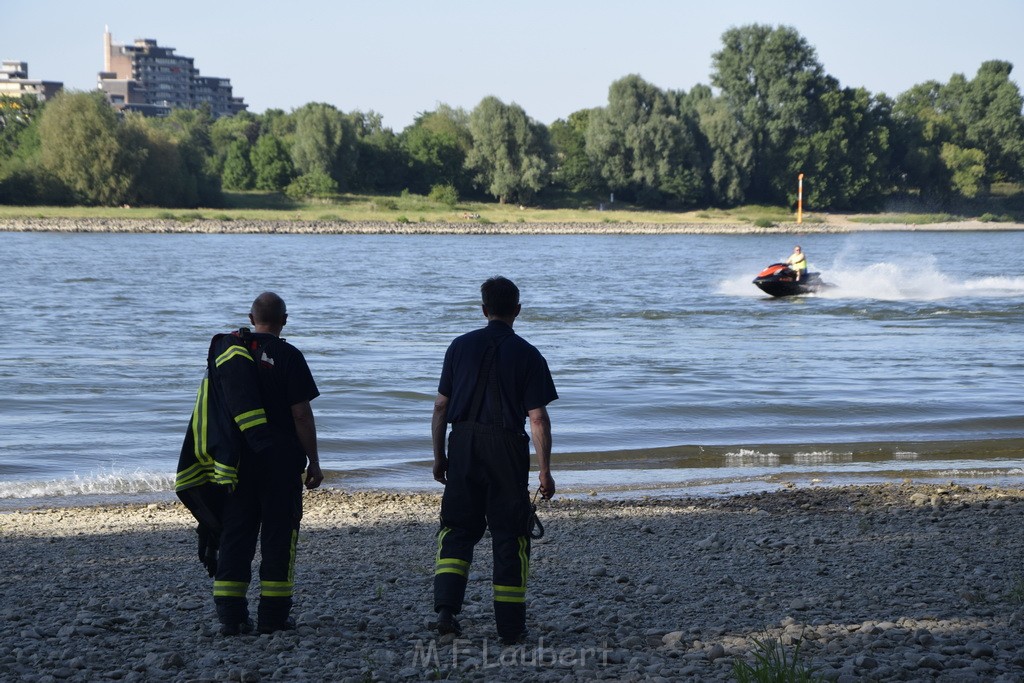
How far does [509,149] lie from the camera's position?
318 feet

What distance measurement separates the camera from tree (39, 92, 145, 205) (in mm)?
85625

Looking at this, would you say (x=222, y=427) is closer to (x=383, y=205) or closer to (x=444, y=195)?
(x=383, y=205)

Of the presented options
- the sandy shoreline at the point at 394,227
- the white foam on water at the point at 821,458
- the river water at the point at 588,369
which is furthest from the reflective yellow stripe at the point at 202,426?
the sandy shoreline at the point at 394,227

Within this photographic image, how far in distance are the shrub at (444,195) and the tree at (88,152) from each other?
24.0 metres

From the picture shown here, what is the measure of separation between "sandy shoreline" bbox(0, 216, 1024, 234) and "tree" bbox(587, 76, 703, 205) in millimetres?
4899

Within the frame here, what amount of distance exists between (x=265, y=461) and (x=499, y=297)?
52.9 inches

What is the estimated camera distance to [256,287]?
39.8 meters

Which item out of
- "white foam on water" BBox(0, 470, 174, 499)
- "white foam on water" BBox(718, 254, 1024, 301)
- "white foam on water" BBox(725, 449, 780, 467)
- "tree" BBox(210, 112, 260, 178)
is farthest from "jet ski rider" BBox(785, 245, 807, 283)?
"tree" BBox(210, 112, 260, 178)

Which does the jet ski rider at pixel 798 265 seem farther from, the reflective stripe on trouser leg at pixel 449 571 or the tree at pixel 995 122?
the tree at pixel 995 122

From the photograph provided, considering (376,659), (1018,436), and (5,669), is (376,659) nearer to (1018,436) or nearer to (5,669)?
(5,669)

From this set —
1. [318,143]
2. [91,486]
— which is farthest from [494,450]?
[318,143]

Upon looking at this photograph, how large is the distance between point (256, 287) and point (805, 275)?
17902 millimetres

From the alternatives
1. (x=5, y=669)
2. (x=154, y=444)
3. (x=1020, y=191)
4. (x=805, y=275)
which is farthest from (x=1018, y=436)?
(x=1020, y=191)

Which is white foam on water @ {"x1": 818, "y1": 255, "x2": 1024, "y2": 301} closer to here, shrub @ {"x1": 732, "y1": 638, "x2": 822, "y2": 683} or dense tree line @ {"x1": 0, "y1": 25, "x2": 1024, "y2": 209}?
shrub @ {"x1": 732, "y1": 638, "x2": 822, "y2": 683}
